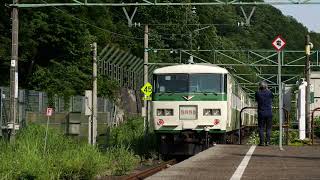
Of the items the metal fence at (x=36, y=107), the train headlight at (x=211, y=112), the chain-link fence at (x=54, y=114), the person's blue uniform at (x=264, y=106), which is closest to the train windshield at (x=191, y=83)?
the train headlight at (x=211, y=112)

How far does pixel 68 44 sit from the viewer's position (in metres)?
52.5

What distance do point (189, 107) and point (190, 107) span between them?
0.12ft

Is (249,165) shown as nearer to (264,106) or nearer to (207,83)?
(264,106)

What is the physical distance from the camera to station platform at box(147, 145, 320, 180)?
1198 cm

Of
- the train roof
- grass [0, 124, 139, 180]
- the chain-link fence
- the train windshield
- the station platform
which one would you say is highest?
the train roof

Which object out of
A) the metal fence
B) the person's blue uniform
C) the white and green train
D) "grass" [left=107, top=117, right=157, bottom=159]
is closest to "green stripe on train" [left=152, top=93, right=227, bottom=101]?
the white and green train

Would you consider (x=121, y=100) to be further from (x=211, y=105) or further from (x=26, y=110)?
(x=211, y=105)

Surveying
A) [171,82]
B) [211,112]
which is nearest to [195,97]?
A: [211,112]

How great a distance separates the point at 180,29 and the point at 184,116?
5147cm

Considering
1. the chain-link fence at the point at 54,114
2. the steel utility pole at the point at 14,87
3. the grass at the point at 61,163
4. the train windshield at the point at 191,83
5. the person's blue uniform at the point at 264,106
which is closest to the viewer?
the grass at the point at 61,163

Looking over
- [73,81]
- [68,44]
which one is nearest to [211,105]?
[73,81]

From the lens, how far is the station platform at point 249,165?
39.3 feet

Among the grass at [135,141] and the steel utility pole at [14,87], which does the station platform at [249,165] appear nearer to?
the grass at [135,141]

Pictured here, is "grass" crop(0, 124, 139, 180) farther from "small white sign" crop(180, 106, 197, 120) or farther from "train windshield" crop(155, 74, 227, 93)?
"train windshield" crop(155, 74, 227, 93)
